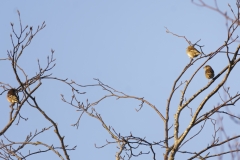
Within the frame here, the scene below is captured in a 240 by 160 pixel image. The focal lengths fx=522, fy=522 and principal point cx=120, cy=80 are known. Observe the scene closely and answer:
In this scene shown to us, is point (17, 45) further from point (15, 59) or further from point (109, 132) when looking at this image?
point (109, 132)

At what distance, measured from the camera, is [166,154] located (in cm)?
470

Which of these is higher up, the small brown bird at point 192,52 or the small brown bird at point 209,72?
the small brown bird at point 192,52

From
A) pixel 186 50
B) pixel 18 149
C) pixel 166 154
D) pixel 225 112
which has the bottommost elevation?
pixel 166 154

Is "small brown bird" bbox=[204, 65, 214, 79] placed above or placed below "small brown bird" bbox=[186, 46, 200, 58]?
below

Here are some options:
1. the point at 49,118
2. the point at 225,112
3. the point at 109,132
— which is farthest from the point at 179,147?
the point at 49,118

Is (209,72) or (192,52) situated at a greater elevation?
(192,52)

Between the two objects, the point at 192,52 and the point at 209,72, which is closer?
the point at 209,72

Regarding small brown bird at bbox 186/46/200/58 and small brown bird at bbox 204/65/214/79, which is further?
small brown bird at bbox 186/46/200/58

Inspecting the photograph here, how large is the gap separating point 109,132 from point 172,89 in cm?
80

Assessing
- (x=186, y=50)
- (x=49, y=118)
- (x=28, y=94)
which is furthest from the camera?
(x=186, y=50)

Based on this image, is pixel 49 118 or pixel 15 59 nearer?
pixel 49 118

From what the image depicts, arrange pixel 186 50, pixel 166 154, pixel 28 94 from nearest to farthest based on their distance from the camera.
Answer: pixel 166 154 → pixel 28 94 → pixel 186 50

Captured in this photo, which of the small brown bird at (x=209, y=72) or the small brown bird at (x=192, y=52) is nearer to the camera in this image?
the small brown bird at (x=209, y=72)

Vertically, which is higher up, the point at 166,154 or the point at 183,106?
the point at 183,106
